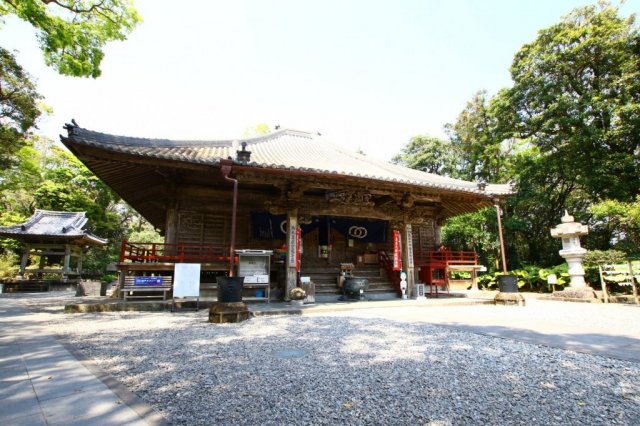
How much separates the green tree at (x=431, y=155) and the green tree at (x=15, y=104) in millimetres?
Answer: 24688

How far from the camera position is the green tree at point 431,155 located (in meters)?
25.5

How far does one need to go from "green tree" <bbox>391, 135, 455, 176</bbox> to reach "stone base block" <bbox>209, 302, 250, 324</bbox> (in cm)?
2254

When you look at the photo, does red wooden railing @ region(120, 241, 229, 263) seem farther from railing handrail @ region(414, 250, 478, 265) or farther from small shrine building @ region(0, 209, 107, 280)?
small shrine building @ region(0, 209, 107, 280)

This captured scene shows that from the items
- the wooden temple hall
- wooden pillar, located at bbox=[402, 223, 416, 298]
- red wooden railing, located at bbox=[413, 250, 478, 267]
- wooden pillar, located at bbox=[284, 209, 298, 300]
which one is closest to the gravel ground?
the wooden temple hall

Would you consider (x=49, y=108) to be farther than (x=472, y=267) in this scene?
Yes

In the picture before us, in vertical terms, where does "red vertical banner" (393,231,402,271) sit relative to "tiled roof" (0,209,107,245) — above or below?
below

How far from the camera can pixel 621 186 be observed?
50.0 ft

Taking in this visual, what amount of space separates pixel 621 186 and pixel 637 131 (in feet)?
8.99

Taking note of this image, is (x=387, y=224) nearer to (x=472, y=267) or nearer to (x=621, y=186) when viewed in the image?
(x=472, y=267)

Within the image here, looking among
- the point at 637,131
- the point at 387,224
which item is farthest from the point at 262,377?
the point at 637,131

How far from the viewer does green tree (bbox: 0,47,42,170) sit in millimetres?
13770

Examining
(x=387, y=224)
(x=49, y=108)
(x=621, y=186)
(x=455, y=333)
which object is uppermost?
(x=49, y=108)

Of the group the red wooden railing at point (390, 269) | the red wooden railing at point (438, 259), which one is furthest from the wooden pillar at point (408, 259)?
the red wooden railing at point (438, 259)

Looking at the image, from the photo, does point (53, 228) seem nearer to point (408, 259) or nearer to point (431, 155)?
point (408, 259)
